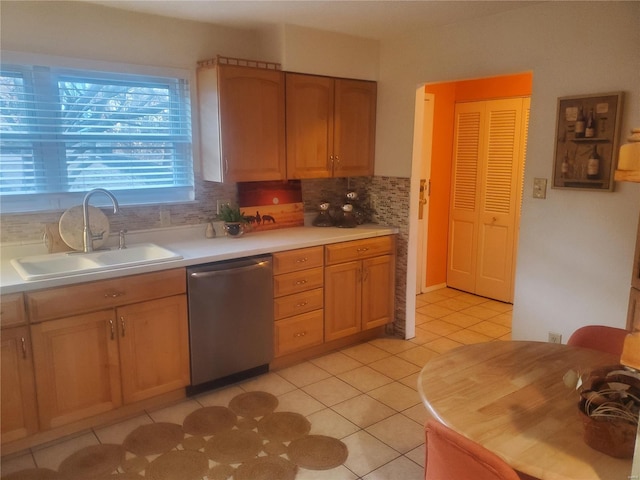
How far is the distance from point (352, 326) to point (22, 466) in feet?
7.30

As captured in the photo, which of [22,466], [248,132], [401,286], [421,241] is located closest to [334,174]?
[248,132]

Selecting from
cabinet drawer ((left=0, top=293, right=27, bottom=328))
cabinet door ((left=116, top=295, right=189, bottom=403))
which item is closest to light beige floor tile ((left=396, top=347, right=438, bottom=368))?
cabinet door ((left=116, top=295, right=189, bottom=403))

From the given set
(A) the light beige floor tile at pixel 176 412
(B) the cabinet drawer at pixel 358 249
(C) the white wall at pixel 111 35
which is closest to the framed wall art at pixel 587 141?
(B) the cabinet drawer at pixel 358 249

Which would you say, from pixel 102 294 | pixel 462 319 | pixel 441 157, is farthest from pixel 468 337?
pixel 102 294

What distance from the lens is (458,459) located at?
1.28 meters

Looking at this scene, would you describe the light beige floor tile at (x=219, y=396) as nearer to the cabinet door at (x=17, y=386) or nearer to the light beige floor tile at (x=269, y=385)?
the light beige floor tile at (x=269, y=385)

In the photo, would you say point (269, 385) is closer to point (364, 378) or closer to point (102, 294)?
point (364, 378)

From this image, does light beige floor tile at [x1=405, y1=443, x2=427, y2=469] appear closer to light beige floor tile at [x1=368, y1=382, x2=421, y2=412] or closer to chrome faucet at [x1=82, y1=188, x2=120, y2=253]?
light beige floor tile at [x1=368, y1=382, x2=421, y2=412]

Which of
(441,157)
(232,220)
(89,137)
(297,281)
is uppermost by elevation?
(89,137)

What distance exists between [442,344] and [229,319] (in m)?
1.78

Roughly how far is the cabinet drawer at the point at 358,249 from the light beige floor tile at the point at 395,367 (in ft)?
2.57

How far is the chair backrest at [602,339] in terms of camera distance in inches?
79.0

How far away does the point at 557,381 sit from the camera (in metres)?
1.70

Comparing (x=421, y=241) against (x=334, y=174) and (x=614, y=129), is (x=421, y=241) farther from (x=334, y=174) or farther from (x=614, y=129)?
(x=614, y=129)
